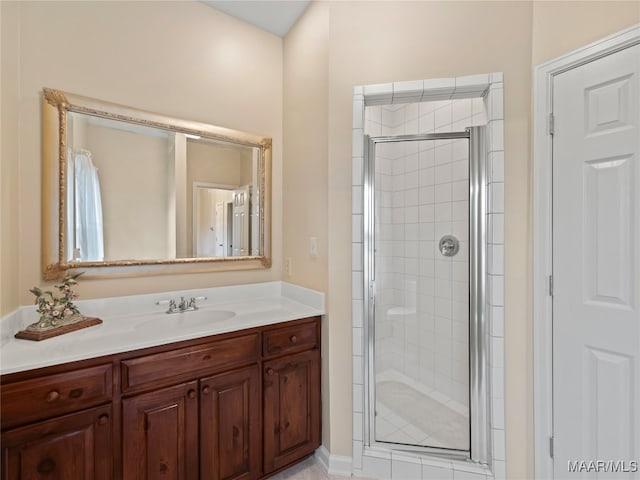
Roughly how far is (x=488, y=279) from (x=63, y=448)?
6.50 ft

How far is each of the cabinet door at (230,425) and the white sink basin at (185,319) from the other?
0.32 meters

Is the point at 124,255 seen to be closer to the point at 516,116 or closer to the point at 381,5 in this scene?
the point at 381,5

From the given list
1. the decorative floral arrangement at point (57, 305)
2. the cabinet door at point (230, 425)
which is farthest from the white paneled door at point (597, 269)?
the decorative floral arrangement at point (57, 305)

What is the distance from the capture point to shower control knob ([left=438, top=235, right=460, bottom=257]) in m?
1.96

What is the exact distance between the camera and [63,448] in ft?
3.59

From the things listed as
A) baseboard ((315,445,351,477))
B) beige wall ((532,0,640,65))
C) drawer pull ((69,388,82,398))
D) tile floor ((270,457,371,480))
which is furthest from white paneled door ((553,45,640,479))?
drawer pull ((69,388,82,398))

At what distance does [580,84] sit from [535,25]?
1.35ft

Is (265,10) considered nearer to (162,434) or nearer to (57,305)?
(57,305)

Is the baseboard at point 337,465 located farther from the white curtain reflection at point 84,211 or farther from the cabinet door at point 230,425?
the white curtain reflection at point 84,211

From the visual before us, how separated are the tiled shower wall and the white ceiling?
844 millimetres

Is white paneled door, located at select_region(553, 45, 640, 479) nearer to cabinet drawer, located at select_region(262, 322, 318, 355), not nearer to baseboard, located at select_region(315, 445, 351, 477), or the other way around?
baseboard, located at select_region(315, 445, 351, 477)

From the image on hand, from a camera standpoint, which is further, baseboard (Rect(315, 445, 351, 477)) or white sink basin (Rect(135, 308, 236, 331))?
baseboard (Rect(315, 445, 351, 477))

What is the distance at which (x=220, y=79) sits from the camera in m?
1.98

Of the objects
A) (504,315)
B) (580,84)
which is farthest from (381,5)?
(504,315)
